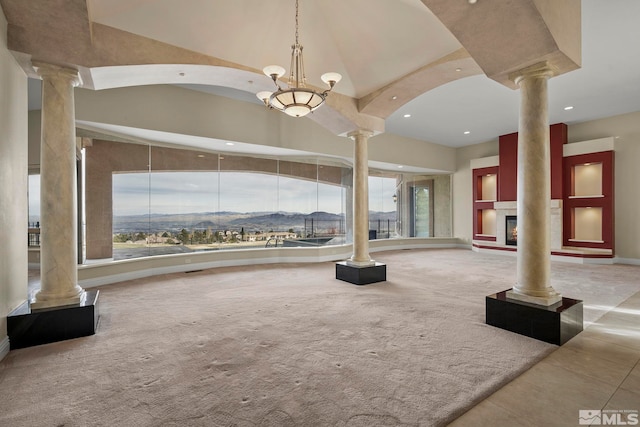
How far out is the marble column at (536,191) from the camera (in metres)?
3.49

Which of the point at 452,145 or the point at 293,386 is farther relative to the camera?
the point at 452,145

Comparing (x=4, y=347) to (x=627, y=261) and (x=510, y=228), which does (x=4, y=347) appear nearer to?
(x=510, y=228)

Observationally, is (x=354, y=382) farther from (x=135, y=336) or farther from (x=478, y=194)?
(x=478, y=194)

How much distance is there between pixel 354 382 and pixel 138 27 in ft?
15.2

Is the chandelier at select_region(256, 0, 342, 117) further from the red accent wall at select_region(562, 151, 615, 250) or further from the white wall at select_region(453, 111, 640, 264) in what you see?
the white wall at select_region(453, 111, 640, 264)

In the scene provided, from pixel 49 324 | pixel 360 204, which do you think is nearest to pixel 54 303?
pixel 49 324

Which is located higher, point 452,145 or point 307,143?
point 452,145

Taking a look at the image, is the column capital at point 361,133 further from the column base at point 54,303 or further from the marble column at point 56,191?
the column base at point 54,303

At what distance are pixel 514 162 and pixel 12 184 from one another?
12305 millimetres

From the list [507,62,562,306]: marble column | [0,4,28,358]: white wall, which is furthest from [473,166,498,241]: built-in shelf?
[0,4,28,358]: white wall

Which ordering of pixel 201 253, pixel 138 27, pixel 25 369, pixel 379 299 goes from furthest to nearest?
pixel 201 253
pixel 379 299
pixel 138 27
pixel 25 369

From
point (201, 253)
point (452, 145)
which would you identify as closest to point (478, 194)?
point (452, 145)

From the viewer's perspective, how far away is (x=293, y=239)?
9234 mm

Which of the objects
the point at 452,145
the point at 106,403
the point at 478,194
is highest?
the point at 452,145
